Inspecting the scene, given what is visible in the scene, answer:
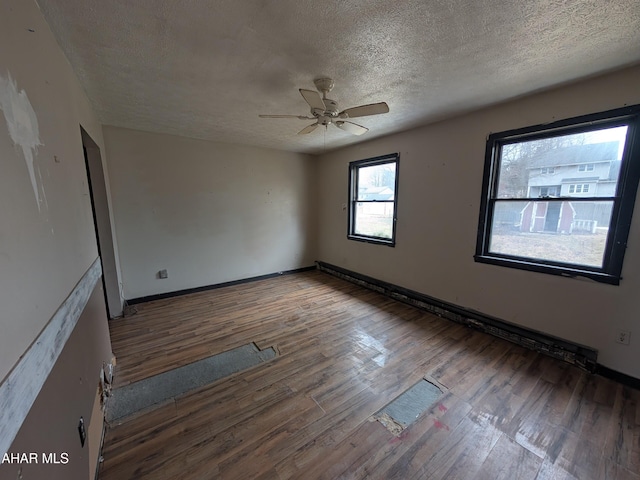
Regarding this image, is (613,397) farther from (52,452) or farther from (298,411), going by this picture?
(52,452)

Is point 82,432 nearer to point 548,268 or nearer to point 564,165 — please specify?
point 548,268

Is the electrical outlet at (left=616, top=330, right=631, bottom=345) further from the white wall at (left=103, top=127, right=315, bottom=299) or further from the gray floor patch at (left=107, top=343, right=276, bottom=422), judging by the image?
the white wall at (left=103, top=127, right=315, bottom=299)

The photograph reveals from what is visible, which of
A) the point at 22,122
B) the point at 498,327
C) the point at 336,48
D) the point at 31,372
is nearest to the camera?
the point at 31,372

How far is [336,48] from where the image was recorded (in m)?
1.68

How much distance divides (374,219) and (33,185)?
3914 mm

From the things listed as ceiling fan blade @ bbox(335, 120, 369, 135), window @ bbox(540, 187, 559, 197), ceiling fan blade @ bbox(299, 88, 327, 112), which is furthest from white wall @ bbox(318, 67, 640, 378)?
ceiling fan blade @ bbox(299, 88, 327, 112)

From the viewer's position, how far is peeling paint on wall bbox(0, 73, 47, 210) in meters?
0.85

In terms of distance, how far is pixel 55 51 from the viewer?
59.6 inches

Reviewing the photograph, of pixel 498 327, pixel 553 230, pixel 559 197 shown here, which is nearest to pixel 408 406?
pixel 498 327

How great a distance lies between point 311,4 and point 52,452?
7.49 feet

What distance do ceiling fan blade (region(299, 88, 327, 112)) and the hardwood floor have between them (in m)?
2.32

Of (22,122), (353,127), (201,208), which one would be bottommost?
(201,208)

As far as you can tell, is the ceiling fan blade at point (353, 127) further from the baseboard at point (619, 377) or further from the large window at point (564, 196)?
the baseboard at point (619, 377)

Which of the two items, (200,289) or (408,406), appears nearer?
(408,406)
